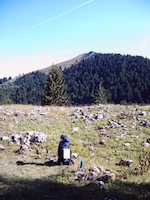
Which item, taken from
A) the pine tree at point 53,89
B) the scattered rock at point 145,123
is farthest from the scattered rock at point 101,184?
the pine tree at point 53,89

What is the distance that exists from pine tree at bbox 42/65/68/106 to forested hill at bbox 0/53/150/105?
46282mm

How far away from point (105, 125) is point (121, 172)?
21.4 ft

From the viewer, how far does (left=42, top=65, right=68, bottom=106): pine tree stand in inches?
1353

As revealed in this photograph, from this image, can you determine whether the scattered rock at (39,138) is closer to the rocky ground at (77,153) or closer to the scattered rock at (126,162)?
the rocky ground at (77,153)

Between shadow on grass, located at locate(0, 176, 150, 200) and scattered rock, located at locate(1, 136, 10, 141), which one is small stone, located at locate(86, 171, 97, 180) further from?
scattered rock, located at locate(1, 136, 10, 141)

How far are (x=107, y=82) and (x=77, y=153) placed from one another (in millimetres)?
114445

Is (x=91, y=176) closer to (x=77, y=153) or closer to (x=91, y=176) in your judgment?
(x=91, y=176)

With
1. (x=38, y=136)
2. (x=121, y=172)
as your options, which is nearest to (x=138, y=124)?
(x=121, y=172)

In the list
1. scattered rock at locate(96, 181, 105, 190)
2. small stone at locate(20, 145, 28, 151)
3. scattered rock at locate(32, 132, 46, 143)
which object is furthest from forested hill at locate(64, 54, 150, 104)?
scattered rock at locate(96, 181, 105, 190)

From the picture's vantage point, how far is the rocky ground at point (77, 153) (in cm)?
627

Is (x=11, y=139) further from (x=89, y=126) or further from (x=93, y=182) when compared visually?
(x=93, y=182)

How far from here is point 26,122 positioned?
576 inches

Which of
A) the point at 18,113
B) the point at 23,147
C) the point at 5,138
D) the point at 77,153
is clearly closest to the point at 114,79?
the point at 18,113

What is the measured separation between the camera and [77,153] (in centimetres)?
1087
